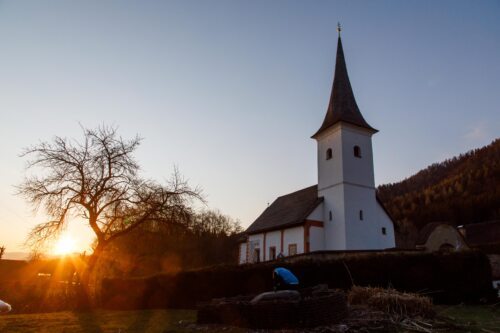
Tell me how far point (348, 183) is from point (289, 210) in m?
7.16

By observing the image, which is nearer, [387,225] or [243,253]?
[387,225]

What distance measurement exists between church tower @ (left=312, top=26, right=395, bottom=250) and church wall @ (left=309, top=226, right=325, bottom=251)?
1.06ft

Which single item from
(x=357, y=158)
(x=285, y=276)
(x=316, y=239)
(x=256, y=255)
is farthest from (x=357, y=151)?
(x=285, y=276)

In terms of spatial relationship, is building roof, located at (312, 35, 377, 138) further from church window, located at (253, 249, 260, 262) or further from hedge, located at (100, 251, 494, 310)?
hedge, located at (100, 251, 494, 310)

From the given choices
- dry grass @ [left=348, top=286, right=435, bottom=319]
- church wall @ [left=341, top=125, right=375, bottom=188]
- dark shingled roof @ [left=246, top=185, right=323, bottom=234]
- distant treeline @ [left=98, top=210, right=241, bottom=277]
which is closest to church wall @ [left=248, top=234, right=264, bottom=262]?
dark shingled roof @ [left=246, top=185, right=323, bottom=234]

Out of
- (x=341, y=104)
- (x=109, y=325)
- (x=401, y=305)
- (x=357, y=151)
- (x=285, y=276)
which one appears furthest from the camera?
(x=341, y=104)

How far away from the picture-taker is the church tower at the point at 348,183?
85.6 ft

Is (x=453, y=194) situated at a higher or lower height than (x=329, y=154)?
higher

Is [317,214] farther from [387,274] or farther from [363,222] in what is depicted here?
[387,274]

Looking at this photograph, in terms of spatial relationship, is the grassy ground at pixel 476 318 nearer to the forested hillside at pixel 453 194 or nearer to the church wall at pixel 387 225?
the church wall at pixel 387 225

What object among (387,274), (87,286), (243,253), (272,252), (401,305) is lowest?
(87,286)

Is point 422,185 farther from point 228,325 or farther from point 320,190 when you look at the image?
point 228,325

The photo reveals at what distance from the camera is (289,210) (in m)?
31.9

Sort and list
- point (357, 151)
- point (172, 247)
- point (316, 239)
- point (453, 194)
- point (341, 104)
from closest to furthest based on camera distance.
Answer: point (316, 239)
point (357, 151)
point (341, 104)
point (172, 247)
point (453, 194)
